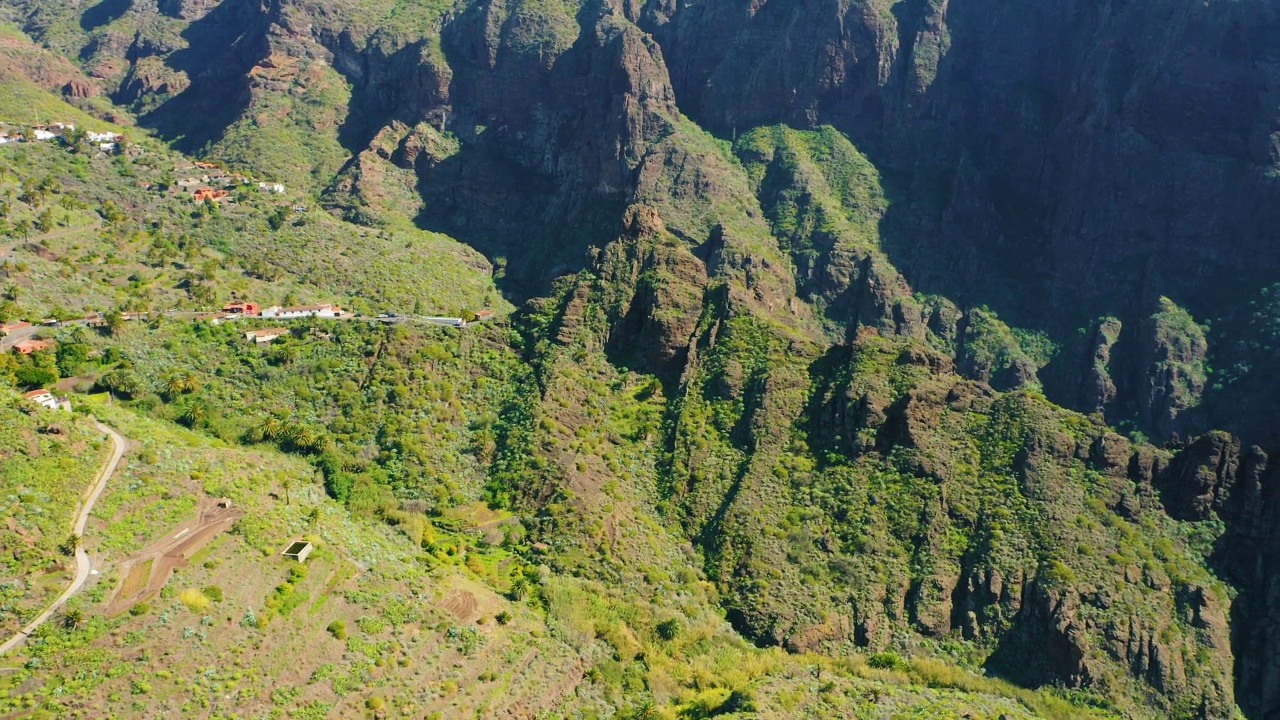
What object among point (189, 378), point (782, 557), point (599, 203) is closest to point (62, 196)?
point (189, 378)

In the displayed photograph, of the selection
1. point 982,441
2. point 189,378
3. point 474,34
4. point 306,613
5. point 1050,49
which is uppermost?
point 1050,49

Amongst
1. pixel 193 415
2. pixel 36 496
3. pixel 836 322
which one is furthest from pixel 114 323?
pixel 836 322

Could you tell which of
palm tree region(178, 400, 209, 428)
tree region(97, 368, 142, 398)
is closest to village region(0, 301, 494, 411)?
tree region(97, 368, 142, 398)

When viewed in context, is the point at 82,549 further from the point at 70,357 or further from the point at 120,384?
the point at 70,357

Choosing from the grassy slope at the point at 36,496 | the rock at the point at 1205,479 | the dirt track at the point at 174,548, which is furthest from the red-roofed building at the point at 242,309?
the rock at the point at 1205,479

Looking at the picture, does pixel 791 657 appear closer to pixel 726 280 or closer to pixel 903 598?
pixel 903 598

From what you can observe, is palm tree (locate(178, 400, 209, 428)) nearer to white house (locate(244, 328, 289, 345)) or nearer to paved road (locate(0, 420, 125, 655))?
paved road (locate(0, 420, 125, 655))
